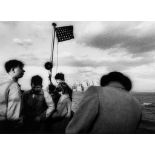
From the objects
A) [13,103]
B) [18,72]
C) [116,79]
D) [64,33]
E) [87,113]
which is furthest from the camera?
[64,33]

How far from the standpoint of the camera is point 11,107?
1702mm

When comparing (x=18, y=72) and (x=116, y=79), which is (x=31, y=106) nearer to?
(x=18, y=72)

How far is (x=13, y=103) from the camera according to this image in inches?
67.3

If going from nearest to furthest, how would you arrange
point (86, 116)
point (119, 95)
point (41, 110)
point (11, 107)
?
point (86, 116)
point (119, 95)
point (11, 107)
point (41, 110)

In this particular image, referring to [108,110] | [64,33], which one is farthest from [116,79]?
[64,33]

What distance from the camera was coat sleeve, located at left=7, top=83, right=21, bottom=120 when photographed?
1.71m

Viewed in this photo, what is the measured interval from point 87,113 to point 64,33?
287 centimetres

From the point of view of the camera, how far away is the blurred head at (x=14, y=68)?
1.91 metres

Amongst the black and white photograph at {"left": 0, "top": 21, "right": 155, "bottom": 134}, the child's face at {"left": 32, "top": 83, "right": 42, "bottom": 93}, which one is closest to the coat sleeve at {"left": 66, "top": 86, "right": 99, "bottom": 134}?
the black and white photograph at {"left": 0, "top": 21, "right": 155, "bottom": 134}

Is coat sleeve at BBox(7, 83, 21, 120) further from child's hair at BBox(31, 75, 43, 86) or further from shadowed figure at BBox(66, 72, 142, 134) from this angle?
shadowed figure at BBox(66, 72, 142, 134)

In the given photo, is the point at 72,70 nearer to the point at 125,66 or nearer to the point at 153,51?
the point at 125,66

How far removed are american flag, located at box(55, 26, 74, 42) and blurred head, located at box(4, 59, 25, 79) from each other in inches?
73.7
